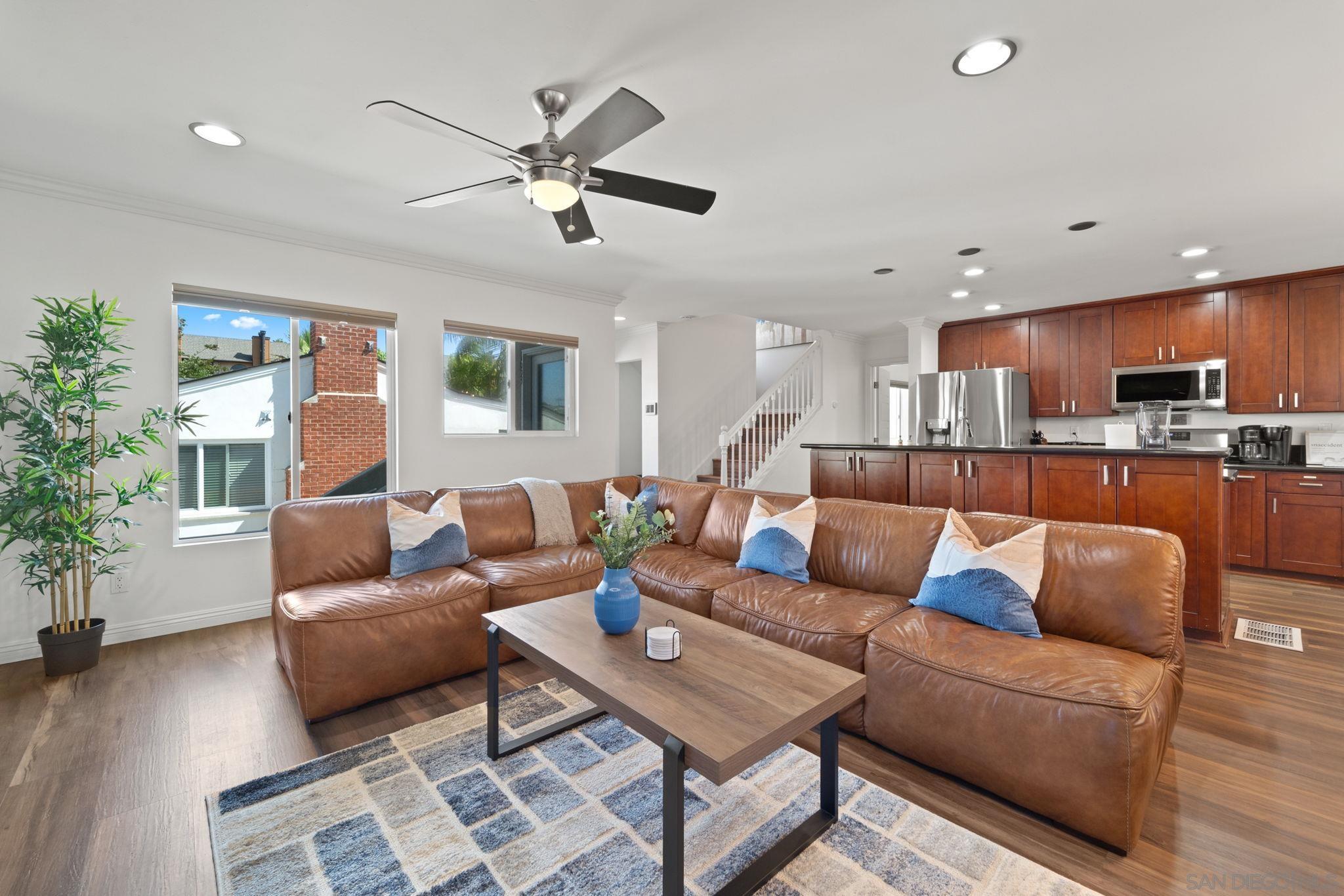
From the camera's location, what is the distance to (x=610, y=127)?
190cm

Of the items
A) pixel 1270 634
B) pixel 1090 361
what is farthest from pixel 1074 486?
pixel 1090 361

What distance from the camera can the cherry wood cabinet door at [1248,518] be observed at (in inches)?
185

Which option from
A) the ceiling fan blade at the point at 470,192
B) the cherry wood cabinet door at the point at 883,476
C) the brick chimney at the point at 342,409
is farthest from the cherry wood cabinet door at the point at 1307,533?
the brick chimney at the point at 342,409

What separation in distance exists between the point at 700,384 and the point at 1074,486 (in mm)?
4446

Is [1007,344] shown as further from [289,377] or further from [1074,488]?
[289,377]

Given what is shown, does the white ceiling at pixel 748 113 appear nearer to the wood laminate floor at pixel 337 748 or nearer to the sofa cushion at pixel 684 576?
the sofa cushion at pixel 684 576

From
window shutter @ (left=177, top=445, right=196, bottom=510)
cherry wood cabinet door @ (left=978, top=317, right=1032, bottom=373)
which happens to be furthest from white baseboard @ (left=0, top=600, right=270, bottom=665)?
cherry wood cabinet door @ (left=978, top=317, right=1032, bottom=373)

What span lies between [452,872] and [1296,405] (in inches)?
272

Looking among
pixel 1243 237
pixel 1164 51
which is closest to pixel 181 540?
pixel 1164 51

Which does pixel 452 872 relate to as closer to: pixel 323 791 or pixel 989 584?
pixel 323 791

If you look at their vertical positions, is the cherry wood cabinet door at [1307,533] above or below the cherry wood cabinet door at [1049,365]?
below

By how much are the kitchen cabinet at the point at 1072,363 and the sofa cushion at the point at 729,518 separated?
437cm

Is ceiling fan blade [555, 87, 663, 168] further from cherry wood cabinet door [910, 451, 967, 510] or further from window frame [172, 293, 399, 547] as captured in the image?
cherry wood cabinet door [910, 451, 967, 510]

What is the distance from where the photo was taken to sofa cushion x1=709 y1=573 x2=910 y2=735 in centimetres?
220
